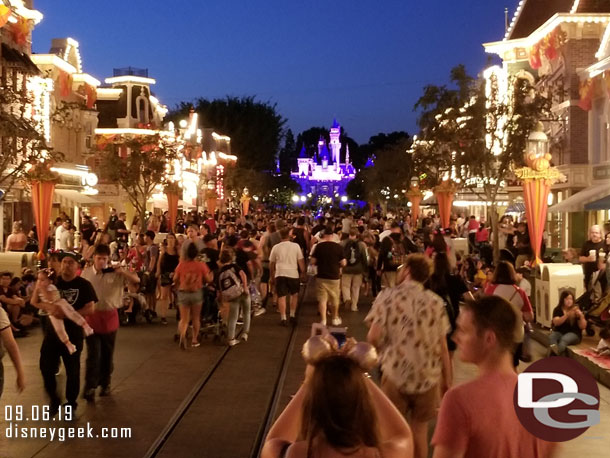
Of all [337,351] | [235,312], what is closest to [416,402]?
[337,351]

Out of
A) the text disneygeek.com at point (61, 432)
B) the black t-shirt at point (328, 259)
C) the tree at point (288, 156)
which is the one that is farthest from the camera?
the tree at point (288, 156)

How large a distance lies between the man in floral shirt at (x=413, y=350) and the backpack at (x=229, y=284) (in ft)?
24.7

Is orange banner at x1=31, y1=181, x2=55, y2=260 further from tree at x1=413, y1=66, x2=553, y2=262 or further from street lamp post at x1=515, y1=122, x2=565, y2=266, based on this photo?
tree at x1=413, y1=66, x2=553, y2=262

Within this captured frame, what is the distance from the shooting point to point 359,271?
19406 millimetres

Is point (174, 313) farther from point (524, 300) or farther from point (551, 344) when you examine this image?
point (524, 300)

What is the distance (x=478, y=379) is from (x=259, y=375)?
8.34m

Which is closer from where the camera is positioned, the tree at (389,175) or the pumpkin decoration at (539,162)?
the pumpkin decoration at (539,162)

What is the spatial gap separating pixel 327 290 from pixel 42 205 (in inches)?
324

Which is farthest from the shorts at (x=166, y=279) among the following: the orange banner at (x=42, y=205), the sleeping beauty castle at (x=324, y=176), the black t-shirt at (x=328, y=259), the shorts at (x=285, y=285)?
the sleeping beauty castle at (x=324, y=176)

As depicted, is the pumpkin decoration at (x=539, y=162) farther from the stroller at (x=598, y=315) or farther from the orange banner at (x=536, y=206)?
the stroller at (x=598, y=315)

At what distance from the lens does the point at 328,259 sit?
1628 cm

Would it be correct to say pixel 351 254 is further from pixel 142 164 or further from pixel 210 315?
pixel 142 164

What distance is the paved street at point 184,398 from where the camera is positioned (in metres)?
8.22

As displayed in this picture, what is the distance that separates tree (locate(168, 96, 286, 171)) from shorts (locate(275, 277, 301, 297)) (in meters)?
72.3
